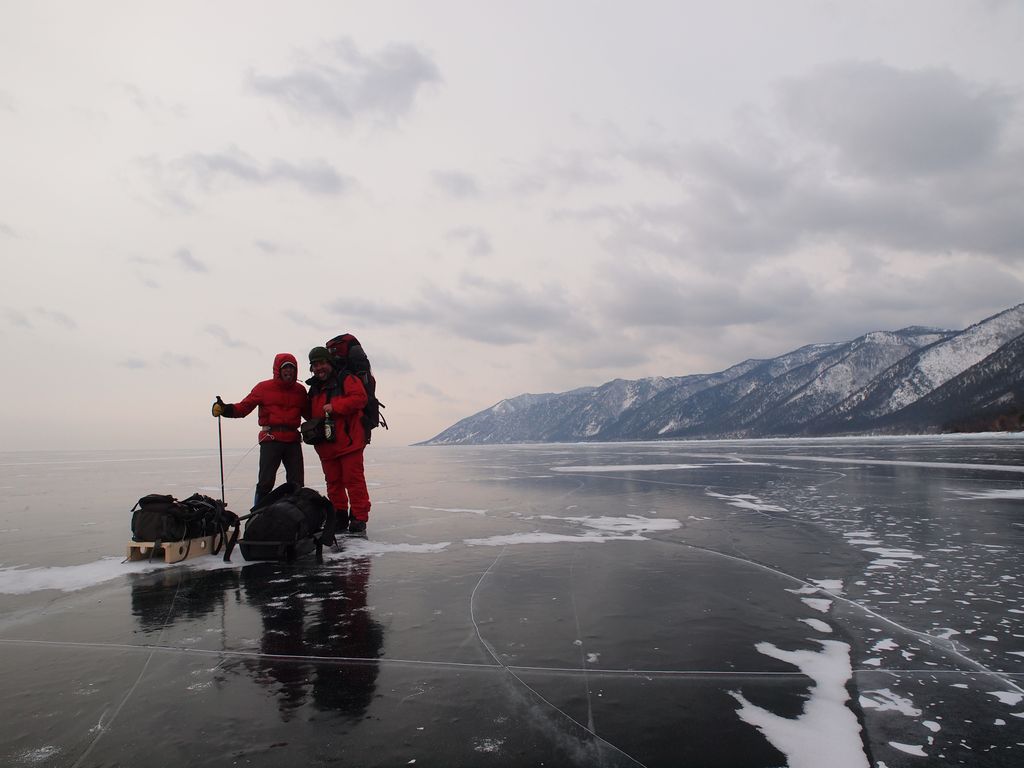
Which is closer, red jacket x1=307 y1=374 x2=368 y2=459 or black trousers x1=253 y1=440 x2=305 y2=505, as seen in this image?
black trousers x1=253 y1=440 x2=305 y2=505

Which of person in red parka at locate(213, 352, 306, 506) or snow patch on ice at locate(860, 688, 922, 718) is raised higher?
person in red parka at locate(213, 352, 306, 506)

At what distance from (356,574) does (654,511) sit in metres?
5.76

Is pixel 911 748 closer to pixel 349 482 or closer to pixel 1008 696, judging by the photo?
pixel 1008 696

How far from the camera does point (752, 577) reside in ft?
16.2

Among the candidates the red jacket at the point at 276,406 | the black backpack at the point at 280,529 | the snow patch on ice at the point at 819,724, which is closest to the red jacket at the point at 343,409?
the red jacket at the point at 276,406

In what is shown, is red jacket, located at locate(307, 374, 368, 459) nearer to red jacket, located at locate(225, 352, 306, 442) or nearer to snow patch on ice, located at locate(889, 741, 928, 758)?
red jacket, located at locate(225, 352, 306, 442)

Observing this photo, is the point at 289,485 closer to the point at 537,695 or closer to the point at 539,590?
the point at 539,590

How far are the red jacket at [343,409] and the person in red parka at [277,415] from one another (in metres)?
0.22

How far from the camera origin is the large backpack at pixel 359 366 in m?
7.98

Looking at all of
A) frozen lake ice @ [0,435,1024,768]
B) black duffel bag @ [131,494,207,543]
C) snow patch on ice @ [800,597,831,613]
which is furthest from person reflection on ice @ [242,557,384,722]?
snow patch on ice @ [800,597,831,613]

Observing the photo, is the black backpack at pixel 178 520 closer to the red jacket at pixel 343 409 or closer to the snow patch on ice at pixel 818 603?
the red jacket at pixel 343 409

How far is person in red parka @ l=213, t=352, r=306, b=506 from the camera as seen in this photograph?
731 cm

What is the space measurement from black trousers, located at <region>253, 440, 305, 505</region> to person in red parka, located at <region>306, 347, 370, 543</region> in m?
0.33

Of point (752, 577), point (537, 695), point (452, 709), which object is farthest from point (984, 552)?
point (452, 709)
